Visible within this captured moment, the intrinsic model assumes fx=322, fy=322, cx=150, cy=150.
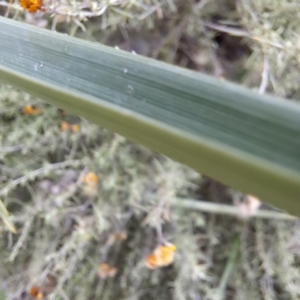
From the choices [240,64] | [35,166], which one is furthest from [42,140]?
[240,64]

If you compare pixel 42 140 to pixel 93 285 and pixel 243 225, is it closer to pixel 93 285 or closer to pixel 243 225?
pixel 93 285

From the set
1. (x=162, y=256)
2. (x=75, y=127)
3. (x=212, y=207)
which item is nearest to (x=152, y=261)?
(x=162, y=256)

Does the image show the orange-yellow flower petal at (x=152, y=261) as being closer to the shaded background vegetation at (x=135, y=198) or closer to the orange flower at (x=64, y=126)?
the shaded background vegetation at (x=135, y=198)

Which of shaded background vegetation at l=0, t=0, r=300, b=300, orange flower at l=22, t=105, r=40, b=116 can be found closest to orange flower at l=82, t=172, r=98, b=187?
shaded background vegetation at l=0, t=0, r=300, b=300

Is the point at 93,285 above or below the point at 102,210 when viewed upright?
below

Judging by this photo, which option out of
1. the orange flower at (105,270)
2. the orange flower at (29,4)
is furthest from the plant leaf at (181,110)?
the orange flower at (105,270)

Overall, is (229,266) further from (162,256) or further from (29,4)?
(29,4)
